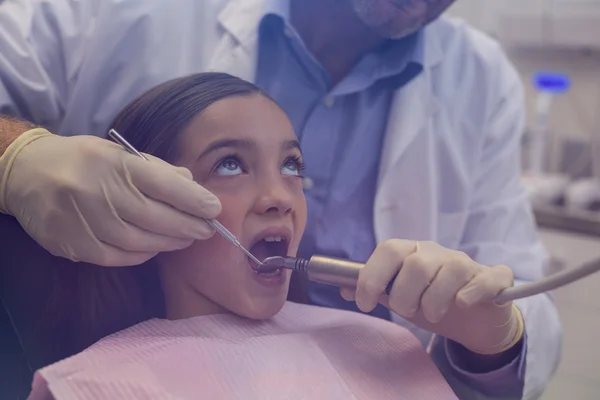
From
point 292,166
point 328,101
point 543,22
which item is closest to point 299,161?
point 292,166

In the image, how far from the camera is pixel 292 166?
1.87ft

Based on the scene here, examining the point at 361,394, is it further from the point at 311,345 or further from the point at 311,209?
the point at 311,209

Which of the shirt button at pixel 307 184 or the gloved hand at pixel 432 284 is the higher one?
the shirt button at pixel 307 184

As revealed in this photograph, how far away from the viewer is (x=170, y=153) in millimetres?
543

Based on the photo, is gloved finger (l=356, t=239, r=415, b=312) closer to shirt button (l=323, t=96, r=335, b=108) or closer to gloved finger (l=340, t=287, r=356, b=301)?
gloved finger (l=340, t=287, r=356, b=301)

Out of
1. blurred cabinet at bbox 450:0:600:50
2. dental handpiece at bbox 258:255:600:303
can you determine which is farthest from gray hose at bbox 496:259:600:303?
blurred cabinet at bbox 450:0:600:50

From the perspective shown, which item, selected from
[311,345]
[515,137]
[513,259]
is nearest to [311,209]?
[311,345]

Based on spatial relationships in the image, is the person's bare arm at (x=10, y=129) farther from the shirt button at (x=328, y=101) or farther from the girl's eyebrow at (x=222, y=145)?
the shirt button at (x=328, y=101)

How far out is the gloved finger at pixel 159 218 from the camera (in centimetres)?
51

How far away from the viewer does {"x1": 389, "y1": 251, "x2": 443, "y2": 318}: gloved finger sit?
0.50m

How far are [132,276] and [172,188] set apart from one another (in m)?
0.12

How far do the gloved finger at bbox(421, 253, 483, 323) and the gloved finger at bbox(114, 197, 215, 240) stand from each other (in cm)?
17

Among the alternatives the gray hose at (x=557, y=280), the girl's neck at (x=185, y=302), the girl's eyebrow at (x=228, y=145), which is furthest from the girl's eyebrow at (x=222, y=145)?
the gray hose at (x=557, y=280)

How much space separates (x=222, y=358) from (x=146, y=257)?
3.8 inches
